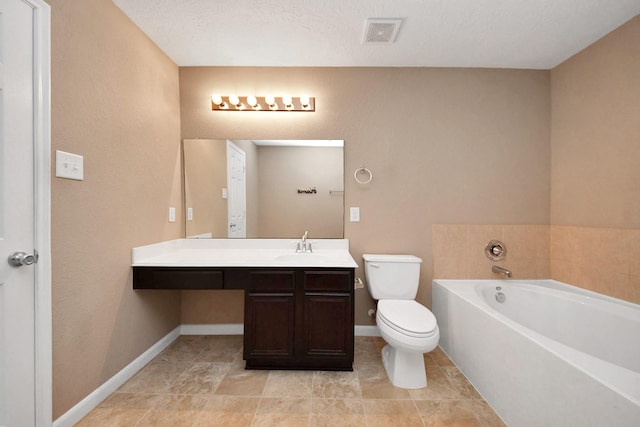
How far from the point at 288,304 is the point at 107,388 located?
113 cm

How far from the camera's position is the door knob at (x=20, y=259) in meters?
1.24

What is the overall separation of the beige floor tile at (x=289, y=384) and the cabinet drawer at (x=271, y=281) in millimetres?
559

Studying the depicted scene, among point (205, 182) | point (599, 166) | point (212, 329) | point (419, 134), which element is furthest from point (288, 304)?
point (599, 166)

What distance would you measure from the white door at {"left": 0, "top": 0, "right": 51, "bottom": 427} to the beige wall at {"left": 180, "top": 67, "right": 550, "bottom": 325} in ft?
4.38

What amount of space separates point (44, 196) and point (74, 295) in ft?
1.69

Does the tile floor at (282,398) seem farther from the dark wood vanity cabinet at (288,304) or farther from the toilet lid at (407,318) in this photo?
the toilet lid at (407,318)

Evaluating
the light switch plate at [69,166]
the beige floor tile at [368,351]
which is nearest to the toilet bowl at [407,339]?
the beige floor tile at [368,351]

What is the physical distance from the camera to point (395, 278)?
7.69 ft

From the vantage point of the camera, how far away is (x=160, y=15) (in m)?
1.89

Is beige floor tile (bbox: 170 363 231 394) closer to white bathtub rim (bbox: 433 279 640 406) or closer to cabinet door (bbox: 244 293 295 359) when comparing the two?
cabinet door (bbox: 244 293 295 359)

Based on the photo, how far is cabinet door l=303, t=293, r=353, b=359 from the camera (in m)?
2.00

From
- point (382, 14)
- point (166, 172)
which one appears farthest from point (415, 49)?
point (166, 172)

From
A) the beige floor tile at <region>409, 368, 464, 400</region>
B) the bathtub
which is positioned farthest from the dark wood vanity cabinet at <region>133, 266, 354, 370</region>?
the bathtub

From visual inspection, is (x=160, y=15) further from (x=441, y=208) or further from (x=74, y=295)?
(x=441, y=208)
